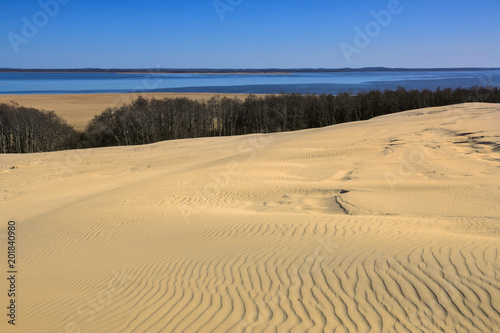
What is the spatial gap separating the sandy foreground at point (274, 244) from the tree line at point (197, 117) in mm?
25164

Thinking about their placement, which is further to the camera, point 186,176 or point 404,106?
point 404,106

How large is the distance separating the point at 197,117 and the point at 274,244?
1637 inches

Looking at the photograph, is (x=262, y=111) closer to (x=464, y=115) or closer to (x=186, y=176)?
(x=464, y=115)

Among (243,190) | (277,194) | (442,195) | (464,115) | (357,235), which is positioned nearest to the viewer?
(357,235)

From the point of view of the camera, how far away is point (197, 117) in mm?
48438

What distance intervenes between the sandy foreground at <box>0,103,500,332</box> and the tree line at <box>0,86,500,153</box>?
25.2m

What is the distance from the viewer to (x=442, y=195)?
39.0 ft

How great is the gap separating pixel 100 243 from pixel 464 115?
22.4 metres

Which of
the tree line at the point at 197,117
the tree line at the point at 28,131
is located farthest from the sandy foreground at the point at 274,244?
the tree line at the point at 197,117

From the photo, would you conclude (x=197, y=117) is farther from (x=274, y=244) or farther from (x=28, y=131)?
(x=274, y=244)

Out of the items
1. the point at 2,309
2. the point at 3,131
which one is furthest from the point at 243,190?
the point at 3,131

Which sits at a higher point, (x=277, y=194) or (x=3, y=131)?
(x=3, y=131)

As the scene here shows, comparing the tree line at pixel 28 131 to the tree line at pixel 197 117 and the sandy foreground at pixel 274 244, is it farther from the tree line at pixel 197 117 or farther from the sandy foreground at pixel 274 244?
the sandy foreground at pixel 274 244

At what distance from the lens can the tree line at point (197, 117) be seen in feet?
134
